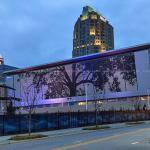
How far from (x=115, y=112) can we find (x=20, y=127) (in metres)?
33.1

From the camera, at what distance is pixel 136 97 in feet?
491

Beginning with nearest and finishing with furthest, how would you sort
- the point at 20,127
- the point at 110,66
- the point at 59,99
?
the point at 20,127, the point at 110,66, the point at 59,99

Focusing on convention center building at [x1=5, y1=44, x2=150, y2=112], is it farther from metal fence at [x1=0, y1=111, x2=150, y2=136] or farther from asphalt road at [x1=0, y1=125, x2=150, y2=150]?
asphalt road at [x1=0, y1=125, x2=150, y2=150]

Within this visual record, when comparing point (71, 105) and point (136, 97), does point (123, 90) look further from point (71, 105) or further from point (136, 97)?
point (71, 105)

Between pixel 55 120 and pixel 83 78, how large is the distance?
395ft

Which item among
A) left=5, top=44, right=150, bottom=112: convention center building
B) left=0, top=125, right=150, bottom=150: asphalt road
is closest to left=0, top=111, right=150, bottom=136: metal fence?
left=0, top=125, right=150, bottom=150: asphalt road

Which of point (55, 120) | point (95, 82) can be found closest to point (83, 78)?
point (95, 82)

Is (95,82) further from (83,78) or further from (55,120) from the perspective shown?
(55,120)

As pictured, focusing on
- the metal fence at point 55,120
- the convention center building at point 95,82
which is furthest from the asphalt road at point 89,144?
the convention center building at point 95,82

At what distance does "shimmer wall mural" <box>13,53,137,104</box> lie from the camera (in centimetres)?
15762

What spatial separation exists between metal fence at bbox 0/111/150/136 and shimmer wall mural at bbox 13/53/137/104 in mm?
81428

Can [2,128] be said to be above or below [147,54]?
below

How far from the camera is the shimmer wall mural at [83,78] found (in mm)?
157625

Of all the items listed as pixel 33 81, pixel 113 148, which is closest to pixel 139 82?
pixel 33 81
